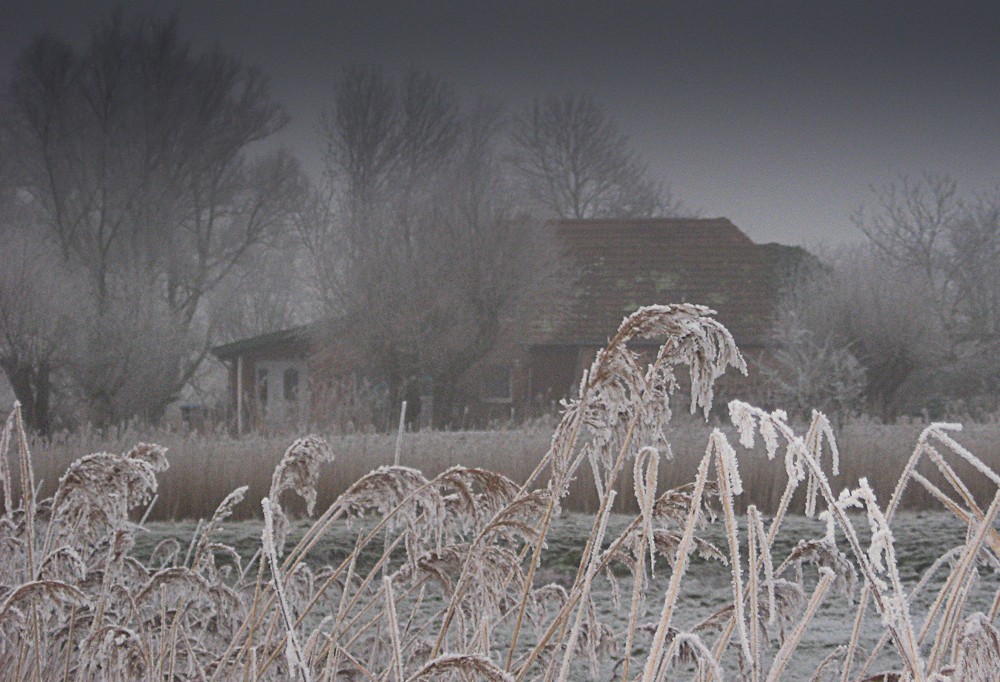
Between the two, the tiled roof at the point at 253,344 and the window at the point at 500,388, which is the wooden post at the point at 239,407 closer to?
the tiled roof at the point at 253,344

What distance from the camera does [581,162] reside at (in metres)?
31.4

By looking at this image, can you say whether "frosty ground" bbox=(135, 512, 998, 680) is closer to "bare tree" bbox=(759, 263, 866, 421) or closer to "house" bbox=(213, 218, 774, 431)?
"bare tree" bbox=(759, 263, 866, 421)

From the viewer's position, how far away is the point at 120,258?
994 inches

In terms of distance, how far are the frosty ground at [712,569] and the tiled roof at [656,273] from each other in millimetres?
13806

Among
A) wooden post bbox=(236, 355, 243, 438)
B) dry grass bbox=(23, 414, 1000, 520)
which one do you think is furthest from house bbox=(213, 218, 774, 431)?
dry grass bbox=(23, 414, 1000, 520)

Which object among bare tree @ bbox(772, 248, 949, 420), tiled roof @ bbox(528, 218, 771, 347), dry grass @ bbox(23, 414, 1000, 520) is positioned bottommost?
dry grass @ bbox(23, 414, 1000, 520)

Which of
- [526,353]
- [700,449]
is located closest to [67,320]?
[526,353]

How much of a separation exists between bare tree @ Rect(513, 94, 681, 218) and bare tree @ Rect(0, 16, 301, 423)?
7.30 m

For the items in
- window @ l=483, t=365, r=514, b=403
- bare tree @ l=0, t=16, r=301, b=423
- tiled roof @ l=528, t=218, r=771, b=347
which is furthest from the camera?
bare tree @ l=0, t=16, r=301, b=423

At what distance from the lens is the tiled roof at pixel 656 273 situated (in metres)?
23.2

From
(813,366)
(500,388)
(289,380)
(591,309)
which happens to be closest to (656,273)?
(591,309)

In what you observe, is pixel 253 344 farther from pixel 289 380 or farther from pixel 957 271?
pixel 957 271

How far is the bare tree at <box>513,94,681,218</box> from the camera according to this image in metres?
30.9

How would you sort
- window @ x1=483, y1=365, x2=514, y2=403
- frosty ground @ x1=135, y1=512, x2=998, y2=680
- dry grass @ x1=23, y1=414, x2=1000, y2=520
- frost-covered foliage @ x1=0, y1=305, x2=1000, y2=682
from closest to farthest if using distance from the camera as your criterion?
frost-covered foliage @ x1=0, y1=305, x2=1000, y2=682
frosty ground @ x1=135, y1=512, x2=998, y2=680
dry grass @ x1=23, y1=414, x2=1000, y2=520
window @ x1=483, y1=365, x2=514, y2=403
